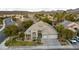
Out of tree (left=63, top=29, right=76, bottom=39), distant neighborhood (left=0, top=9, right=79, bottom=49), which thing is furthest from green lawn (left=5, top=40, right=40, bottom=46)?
tree (left=63, top=29, right=76, bottom=39)

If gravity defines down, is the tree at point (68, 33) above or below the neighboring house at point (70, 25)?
below

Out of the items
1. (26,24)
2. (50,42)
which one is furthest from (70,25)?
(26,24)

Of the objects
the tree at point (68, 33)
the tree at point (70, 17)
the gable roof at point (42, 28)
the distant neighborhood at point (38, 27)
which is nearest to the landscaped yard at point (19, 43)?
the distant neighborhood at point (38, 27)

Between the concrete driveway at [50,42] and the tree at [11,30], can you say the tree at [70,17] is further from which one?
the tree at [11,30]

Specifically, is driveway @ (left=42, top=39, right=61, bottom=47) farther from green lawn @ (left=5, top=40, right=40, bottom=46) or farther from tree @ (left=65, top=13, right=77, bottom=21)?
tree @ (left=65, top=13, right=77, bottom=21)
